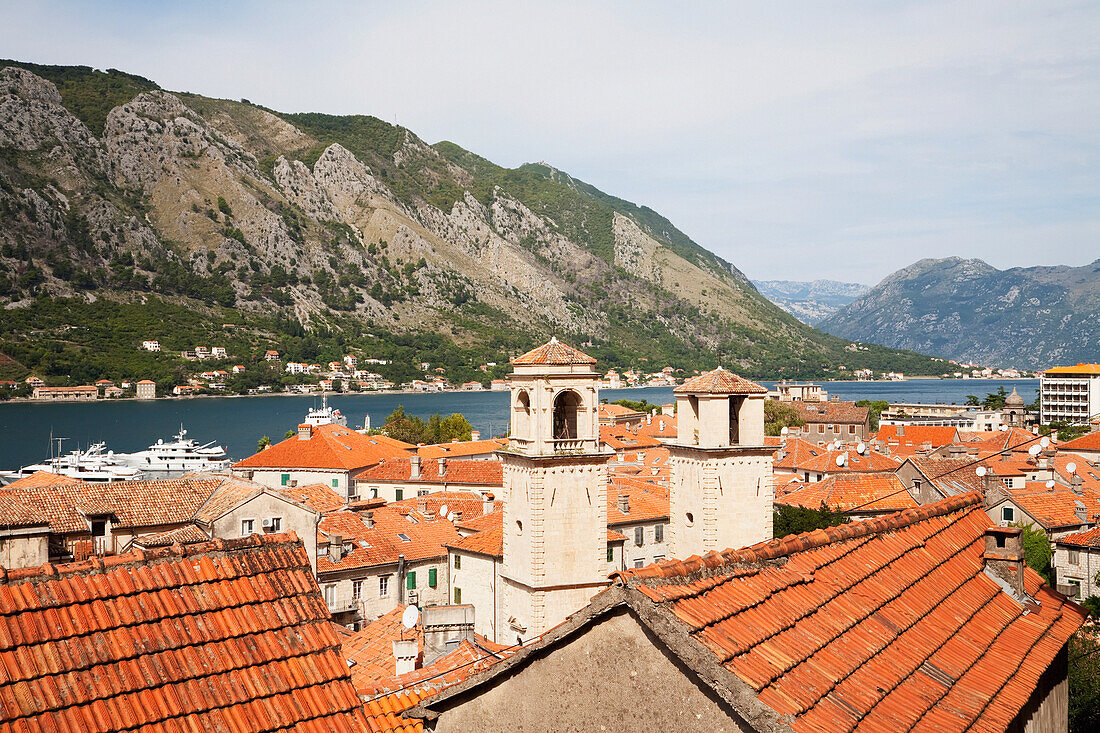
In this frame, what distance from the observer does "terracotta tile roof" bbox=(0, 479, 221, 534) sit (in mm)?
25958

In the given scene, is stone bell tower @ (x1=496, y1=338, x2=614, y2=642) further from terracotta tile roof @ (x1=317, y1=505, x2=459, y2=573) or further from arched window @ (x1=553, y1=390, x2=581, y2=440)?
terracotta tile roof @ (x1=317, y1=505, x2=459, y2=573)

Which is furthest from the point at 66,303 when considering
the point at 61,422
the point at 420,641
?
the point at 420,641

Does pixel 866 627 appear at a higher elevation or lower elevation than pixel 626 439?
higher

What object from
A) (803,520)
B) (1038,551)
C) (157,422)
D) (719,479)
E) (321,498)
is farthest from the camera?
(157,422)

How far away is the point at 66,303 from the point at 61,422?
5841cm

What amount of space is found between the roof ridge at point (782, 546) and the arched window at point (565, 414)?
17.4 meters

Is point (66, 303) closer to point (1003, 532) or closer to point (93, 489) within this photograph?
point (93, 489)

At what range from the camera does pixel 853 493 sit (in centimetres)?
3953

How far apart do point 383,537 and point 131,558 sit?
27.8 metres

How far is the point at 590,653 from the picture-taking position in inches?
205

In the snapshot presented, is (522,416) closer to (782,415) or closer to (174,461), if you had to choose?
(174,461)

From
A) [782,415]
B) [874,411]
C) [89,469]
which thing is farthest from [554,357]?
[874,411]

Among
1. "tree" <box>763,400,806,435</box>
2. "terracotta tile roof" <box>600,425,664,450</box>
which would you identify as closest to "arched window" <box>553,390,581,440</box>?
"terracotta tile roof" <box>600,425,664,450</box>

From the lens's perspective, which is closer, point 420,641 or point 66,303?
point 420,641
